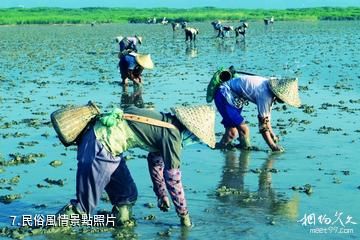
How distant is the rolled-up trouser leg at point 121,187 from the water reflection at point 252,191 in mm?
1395

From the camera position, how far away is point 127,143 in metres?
6.93

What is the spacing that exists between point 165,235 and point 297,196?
80.5 inches

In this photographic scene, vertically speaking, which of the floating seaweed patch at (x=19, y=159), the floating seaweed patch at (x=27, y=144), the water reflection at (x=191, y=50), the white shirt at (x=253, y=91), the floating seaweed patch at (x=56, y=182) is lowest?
the water reflection at (x=191, y=50)

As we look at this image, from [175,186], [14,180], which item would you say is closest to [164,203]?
[175,186]

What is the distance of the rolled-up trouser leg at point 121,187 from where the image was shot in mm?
7016

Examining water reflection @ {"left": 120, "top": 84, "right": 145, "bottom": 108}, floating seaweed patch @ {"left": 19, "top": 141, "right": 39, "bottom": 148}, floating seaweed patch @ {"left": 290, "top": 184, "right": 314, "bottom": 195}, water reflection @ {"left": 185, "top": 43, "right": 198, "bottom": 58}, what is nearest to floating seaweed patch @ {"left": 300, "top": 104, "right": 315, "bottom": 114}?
water reflection @ {"left": 120, "top": 84, "right": 145, "bottom": 108}

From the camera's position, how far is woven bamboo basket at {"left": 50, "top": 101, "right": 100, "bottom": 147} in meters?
6.84

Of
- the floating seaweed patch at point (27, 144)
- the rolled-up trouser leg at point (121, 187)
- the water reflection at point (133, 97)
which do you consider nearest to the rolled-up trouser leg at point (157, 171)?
the rolled-up trouser leg at point (121, 187)

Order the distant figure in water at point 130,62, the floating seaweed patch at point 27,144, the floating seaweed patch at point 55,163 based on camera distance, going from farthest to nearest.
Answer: the distant figure in water at point 130,62 → the floating seaweed patch at point 27,144 → the floating seaweed patch at point 55,163

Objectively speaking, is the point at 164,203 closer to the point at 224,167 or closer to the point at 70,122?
the point at 70,122

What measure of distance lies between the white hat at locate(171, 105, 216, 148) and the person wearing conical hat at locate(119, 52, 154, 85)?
11.5 m

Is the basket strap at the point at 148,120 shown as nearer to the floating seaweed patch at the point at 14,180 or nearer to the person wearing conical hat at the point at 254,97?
the floating seaweed patch at the point at 14,180

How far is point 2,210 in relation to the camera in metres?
7.79

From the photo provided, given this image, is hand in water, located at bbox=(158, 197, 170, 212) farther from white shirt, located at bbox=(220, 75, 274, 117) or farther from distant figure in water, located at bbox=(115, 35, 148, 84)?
distant figure in water, located at bbox=(115, 35, 148, 84)
